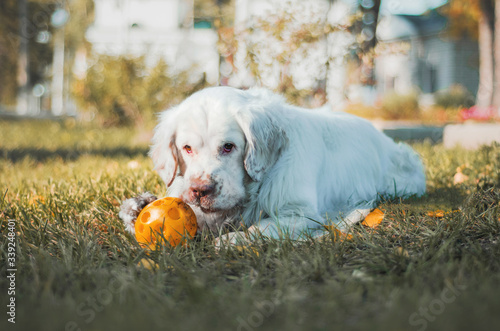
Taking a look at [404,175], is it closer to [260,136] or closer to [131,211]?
[260,136]

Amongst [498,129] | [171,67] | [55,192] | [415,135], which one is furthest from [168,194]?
[171,67]

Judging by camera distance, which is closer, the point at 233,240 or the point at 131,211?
the point at 233,240

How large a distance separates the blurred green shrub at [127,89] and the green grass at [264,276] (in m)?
7.79

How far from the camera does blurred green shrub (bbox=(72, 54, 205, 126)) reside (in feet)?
37.2

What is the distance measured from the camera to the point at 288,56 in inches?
264

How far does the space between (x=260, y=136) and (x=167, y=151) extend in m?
0.63

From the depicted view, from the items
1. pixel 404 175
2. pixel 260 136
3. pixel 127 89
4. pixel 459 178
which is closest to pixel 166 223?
pixel 260 136

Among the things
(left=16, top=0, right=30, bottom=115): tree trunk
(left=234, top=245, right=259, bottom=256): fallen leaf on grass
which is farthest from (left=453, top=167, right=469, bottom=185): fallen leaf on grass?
(left=16, top=0, right=30, bottom=115): tree trunk

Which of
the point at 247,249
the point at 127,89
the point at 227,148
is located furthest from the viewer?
the point at 127,89

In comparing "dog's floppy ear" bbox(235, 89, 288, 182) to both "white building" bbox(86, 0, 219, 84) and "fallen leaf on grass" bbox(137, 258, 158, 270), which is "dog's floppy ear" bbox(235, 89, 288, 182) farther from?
"white building" bbox(86, 0, 219, 84)

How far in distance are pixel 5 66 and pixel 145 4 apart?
20.6 meters

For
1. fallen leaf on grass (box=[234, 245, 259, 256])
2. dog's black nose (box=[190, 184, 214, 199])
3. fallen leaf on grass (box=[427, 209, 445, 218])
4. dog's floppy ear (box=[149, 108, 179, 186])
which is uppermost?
dog's floppy ear (box=[149, 108, 179, 186])

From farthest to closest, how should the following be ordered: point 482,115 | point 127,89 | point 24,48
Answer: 1. point 24,48
2. point 482,115
3. point 127,89

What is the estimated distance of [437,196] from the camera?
3740 millimetres
